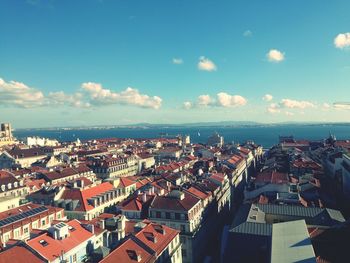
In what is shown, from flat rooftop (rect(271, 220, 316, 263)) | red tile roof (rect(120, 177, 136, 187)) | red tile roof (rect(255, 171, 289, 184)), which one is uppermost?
red tile roof (rect(255, 171, 289, 184))

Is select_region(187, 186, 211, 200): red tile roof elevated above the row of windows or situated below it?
above

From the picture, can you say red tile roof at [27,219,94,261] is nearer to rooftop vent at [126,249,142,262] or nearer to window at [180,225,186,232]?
rooftop vent at [126,249,142,262]

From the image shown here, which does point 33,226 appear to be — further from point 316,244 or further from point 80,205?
point 316,244

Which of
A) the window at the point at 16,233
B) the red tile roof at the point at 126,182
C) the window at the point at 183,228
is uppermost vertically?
the red tile roof at the point at 126,182

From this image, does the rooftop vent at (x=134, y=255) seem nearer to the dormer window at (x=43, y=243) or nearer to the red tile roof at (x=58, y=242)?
the red tile roof at (x=58, y=242)

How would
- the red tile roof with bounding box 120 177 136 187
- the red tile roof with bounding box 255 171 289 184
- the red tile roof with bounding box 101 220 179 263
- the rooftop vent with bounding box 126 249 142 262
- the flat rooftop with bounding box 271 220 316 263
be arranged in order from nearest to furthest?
the flat rooftop with bounding box 271 220 316 263, the red tile roof with bounding box 101 220 179 263, the rooftop vent with bounding box 126 249 142 262, the red tile roof with bounding box 255 171 289 184, the red tile roof with bounding box 120 177 136 187

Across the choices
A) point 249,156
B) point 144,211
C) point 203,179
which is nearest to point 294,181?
point 203,179

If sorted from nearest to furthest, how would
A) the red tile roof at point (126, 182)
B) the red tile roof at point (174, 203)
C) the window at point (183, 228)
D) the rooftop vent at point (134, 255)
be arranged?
1. the rooftop vent at point (134, 255)
2. the window at point (183, 228)
3. the red tile roof at point (174, 203)
4. the red tile roof at point (126, 182)

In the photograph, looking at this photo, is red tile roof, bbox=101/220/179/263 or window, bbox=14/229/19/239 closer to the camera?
red tile roof, bbox=101/220/179/263

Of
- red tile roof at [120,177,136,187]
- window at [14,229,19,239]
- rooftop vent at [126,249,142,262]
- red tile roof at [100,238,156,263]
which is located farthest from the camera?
red tile roof at [120,177,136,187]

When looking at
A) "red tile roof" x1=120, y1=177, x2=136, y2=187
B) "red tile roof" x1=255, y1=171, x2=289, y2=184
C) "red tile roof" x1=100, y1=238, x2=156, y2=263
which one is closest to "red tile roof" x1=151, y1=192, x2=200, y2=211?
"red tile roof" x1=100, y1=238, x2=156, y2=263

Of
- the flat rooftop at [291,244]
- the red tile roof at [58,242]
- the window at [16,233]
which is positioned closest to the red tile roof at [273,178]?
the flat rooftop at [291,244]
